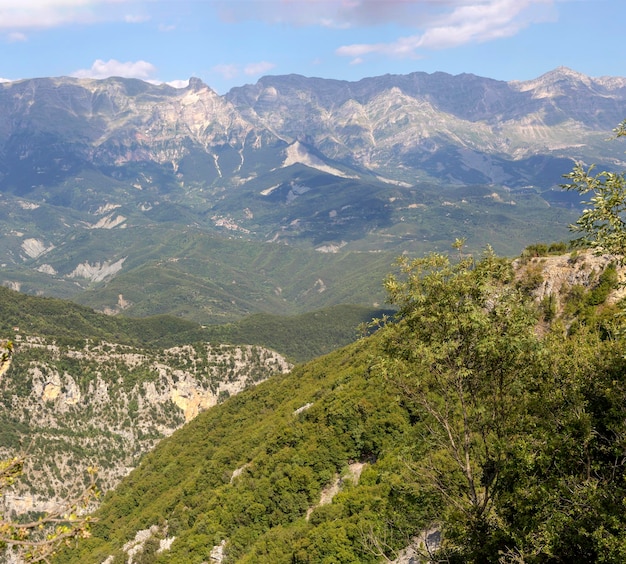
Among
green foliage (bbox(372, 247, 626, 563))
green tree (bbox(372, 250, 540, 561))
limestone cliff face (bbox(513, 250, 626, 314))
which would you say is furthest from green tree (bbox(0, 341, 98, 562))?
limestone cliff face (bbox(513, 250, 626, 314))

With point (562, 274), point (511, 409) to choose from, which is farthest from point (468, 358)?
point (562, 274)

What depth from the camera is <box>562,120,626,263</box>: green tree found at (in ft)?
58.2

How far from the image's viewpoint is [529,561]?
17.7m

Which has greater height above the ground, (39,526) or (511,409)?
(39,526)

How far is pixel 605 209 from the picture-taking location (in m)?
17.7

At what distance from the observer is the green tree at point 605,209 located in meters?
17.7

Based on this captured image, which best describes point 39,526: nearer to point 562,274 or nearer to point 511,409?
point 511,409

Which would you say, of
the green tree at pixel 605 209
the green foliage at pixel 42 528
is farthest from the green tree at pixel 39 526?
the green tree at pixel 605 209

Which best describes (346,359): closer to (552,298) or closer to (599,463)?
(552,298)

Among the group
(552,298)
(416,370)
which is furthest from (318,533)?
(552,298)

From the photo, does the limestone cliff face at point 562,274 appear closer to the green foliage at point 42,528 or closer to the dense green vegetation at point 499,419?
the dense green vegetation at point 499,419

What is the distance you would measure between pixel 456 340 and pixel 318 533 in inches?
1070

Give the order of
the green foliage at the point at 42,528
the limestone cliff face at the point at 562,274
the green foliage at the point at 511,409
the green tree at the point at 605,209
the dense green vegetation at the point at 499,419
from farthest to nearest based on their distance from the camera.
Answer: the limestone cliff face at the point at 562,274 → the green tree at the point at 605,209 → the dense green vegetation at the point at 499,419 → the green foliage at the point at 511,409 → the green foliage at the point at 42,528

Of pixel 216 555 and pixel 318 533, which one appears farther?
pixel 216 555
